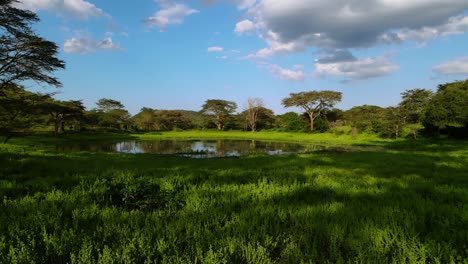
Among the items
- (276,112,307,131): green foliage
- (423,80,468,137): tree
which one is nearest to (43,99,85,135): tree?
(276,112,307,131): green foliage

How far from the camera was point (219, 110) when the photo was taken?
85.7 metres

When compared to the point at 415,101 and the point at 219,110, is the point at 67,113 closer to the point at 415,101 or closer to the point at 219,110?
the point at 219,110

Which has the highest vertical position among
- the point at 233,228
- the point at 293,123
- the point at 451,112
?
the point at 451,112

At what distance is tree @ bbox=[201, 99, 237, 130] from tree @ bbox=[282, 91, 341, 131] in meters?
17.9

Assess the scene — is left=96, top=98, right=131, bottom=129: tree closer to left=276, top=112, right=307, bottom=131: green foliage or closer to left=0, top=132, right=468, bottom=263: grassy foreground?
left=276, top=112, right=307, bottom=131: green foliage

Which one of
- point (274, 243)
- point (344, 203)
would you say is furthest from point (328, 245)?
point (344, 203)

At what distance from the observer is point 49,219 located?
15.9 feet

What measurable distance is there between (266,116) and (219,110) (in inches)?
535

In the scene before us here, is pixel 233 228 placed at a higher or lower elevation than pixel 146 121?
lower

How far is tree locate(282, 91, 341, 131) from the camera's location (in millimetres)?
70875

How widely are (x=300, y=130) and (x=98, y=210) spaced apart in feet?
219

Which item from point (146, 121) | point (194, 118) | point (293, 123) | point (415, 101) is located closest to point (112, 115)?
point (146, 121)

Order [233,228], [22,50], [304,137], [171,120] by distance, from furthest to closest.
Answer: [171,120] < [304,137] < [22,50] < [233,228]

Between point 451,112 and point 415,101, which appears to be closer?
point 451,112
